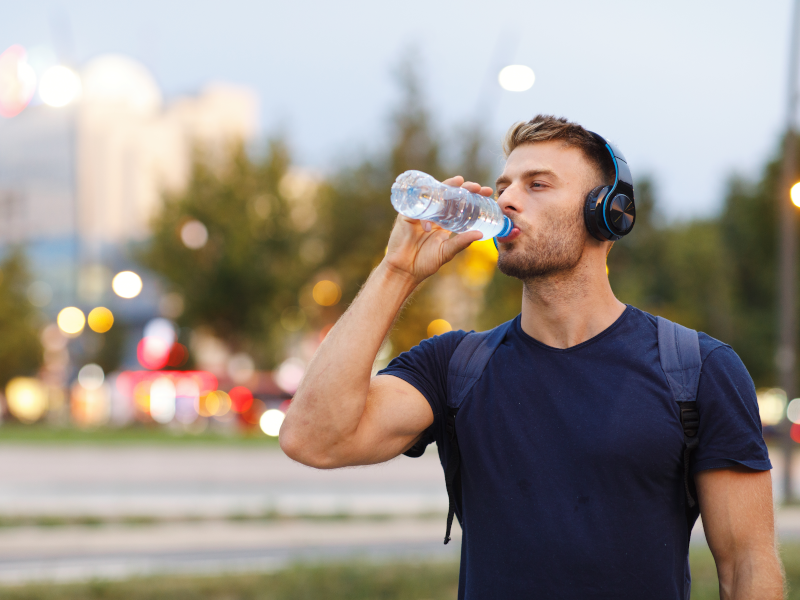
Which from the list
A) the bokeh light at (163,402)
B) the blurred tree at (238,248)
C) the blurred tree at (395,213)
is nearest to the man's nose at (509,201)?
the blurred tree at (395,213)

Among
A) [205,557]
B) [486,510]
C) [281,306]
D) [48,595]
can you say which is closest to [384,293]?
[486,510]

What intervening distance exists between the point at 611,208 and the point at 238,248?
3270cm

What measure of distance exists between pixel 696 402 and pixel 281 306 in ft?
112

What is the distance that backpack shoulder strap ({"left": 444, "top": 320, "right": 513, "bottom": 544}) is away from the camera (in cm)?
267

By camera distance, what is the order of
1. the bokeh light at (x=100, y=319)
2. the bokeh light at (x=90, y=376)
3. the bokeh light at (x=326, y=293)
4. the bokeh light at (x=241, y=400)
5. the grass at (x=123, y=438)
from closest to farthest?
1. the grass at (x=123, y=438)
2. the bokeh light at (x=241, y=400)
3. the bokeh light at (x=326, y=293)
4. the bokeh light at (x=90, y=376)
5. the bokeh light at (x=100, y=319)

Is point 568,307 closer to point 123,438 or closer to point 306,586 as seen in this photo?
point 306,586

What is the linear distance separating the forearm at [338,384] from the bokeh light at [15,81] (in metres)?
28.3

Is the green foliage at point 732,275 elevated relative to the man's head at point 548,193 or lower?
lower

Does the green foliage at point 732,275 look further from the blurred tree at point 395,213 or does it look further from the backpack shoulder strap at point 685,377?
the backpack shoulder strap at point 685,377

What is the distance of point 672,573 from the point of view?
241 centimetres

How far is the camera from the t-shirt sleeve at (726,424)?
7.79ft

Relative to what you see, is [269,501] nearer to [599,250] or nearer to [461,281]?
[461,281]

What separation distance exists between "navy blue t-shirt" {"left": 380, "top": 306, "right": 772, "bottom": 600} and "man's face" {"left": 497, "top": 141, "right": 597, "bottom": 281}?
301 millimetres

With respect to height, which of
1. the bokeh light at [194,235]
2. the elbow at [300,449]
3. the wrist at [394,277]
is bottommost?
the bokeh light at [194,235]
